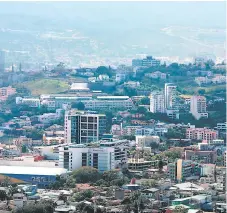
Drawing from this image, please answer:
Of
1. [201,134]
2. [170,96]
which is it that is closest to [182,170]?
[201,134]

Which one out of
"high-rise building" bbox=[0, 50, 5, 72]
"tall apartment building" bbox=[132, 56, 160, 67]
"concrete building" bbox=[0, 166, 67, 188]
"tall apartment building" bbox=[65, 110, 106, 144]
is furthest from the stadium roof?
"high-rise building" bbox=[0, 50, 5, 72]

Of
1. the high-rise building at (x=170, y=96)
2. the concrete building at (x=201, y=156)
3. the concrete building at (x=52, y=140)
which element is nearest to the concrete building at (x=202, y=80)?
the high-rise building at (x=170, y=96)

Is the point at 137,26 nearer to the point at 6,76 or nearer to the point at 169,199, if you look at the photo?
the point at 6,76

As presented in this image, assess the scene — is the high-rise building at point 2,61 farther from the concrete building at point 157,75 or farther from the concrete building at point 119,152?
the concrete building at point 119,152

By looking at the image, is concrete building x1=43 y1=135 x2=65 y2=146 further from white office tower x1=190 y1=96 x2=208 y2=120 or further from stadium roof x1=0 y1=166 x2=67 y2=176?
white office tower x1=190 y1=96 x2=208 y2=120

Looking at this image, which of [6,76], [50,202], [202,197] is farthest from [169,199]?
[6,76]

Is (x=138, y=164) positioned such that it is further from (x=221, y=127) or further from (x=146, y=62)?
(x=146, y=62)
